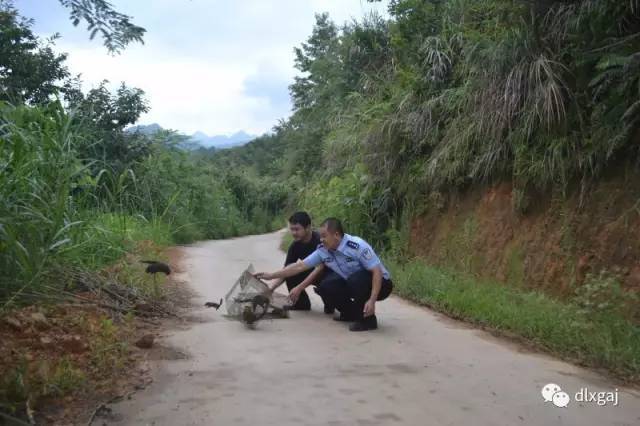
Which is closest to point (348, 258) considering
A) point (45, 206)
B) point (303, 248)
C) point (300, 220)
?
point (300, 220)

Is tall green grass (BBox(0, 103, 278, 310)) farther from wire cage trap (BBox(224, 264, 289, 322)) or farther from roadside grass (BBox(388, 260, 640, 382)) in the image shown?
roadside grass (BBox(388, 260, 640, 382))

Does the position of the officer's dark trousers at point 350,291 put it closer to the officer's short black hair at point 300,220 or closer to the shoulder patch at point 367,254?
the shoulder patch at point 367,254

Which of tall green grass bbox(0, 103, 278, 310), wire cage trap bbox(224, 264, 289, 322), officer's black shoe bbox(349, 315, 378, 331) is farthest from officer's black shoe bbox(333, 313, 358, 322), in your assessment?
tall green grass bbox(0, 103, 278, 310)

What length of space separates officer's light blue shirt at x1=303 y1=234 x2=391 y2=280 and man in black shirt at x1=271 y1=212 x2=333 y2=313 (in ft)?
1.50

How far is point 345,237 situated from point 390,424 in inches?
121

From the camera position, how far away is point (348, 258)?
20.9ft

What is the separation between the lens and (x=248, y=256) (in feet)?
49.4

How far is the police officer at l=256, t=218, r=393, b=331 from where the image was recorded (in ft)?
20.1

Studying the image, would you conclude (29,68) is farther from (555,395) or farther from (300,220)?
(555,395)

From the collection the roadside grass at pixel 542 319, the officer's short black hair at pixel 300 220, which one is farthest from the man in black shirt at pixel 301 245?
the roadside grass at pixel 542 319

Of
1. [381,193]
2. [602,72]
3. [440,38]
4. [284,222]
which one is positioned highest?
[440,38]

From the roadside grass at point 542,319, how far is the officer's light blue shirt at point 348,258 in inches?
49.4

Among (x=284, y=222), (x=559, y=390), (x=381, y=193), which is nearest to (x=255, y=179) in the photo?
(x=284, y=222)

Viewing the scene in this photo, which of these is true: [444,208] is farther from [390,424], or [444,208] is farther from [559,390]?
[390,424]
